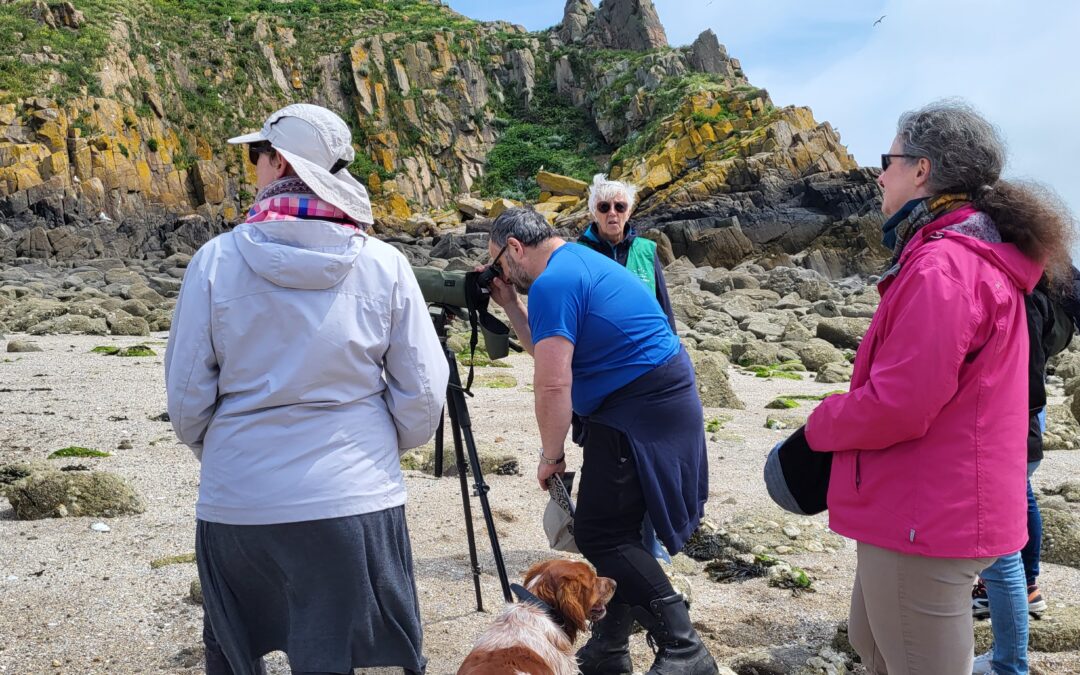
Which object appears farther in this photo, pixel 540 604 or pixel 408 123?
pixel 408 123

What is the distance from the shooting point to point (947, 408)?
94.2 inches

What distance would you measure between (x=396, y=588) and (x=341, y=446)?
45 cm

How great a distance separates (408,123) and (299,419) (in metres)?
61.2

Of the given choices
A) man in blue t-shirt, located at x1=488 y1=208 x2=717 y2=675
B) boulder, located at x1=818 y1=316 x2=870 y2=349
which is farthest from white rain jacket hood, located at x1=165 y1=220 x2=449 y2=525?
boulder, located at x1=818 y1=316 x2=870 y2=349

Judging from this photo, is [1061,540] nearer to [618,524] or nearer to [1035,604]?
[1035,604]

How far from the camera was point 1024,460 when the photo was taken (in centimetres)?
249

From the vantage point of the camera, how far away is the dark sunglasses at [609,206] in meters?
5.67

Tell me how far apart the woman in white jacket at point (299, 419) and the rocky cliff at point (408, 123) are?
3578 cm

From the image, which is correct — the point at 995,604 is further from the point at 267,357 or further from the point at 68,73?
the point at 68,73

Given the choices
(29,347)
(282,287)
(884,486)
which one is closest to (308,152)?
(282,287)

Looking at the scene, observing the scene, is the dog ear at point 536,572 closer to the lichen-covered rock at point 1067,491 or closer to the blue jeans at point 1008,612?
the blue jeans at point 1008,612

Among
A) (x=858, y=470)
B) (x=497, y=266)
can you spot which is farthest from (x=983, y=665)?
(x=497, y=266)

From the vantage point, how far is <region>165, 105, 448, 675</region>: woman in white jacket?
97.2 inches

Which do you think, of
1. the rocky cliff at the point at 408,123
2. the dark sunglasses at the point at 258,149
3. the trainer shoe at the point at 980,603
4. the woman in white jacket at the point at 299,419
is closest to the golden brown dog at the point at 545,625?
the woman in white jacket at the point at 299,419
